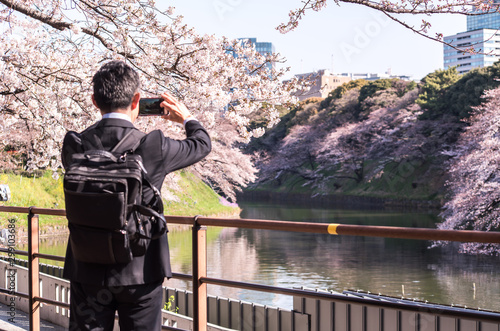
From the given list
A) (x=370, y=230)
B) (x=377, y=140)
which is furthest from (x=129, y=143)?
(x=377, y=140)

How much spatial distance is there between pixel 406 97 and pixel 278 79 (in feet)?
83.2

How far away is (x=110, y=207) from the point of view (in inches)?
63.3

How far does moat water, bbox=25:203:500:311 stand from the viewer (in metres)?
10.7

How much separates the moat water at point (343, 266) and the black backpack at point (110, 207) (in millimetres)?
8424

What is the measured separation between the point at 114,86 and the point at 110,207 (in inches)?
15.7

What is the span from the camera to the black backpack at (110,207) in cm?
162

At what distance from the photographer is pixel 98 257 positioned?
1.67 metres

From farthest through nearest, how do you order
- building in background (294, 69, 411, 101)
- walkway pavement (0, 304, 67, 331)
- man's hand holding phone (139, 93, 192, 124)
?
building in background (294, 69, 411, 101)
walkway pavement (0, 304, 67, 331)
man's hand holding phone (139, 93, 192, 124)

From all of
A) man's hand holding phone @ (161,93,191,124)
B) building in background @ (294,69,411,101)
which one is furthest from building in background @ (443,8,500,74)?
man's hand holding phone @ (161,93,191,124)

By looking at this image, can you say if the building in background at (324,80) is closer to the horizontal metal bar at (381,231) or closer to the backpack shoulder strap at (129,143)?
the horizontal metal bar at (381,231)

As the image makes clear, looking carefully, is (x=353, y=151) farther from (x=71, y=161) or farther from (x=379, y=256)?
(x=71, y=161)

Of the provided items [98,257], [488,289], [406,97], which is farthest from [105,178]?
[406,97]

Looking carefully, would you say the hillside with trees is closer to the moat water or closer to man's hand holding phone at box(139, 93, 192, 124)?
the moat water

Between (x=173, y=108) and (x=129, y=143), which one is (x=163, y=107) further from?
(x=129, y=143)
